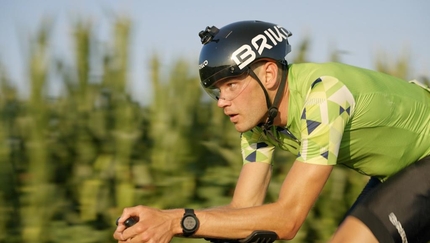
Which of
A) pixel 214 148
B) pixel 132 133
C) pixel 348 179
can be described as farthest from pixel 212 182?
pixel 348 179

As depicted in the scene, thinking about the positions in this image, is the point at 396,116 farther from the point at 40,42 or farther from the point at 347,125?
the point at 40,42

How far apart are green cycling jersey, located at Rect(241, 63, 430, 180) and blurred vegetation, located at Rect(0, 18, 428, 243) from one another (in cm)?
147

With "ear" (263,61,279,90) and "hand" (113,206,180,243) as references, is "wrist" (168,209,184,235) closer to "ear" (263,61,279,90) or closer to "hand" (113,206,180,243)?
"hand" (113,206,180,243)

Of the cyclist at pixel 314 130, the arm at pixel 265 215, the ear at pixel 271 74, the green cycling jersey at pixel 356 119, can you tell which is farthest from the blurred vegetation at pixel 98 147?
the arm at pixel 265 215

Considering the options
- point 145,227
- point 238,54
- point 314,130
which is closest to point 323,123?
point 314,130

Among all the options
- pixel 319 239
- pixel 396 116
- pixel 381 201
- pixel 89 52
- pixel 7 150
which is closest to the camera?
pixel 381 201

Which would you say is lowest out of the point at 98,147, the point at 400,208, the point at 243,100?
the point at 400,208

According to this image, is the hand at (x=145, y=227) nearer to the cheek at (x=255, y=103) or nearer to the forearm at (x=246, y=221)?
the forearm at (x=246, y=221)

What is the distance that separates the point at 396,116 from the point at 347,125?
0.33m

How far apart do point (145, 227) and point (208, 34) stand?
123 centimetres

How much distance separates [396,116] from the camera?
4.38m

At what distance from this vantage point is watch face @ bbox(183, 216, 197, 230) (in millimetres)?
3695

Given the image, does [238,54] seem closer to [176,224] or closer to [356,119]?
[356,119]

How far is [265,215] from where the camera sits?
384cm
